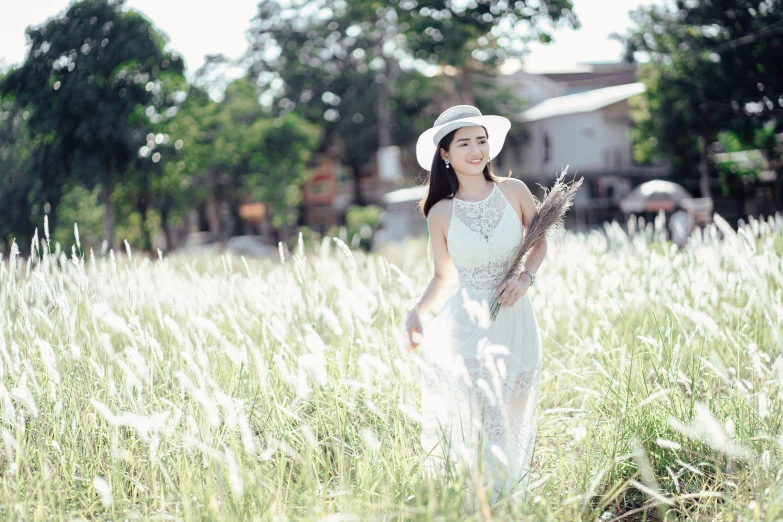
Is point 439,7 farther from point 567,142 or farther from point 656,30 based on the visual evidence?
point 567,142

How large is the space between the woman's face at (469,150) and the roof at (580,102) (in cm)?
2981

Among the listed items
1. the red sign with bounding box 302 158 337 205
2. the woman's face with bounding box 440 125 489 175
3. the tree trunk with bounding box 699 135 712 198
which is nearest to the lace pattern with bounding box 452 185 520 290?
the woman's face with bounding box 440 125 489 175

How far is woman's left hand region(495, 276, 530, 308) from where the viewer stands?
2869 millimetres

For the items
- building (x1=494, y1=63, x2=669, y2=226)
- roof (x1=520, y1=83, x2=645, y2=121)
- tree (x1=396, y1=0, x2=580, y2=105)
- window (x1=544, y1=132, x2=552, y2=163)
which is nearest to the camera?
tree (x1=396, y1=0, x2=580, y2=105)

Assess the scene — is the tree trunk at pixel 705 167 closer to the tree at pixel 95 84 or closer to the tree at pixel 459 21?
the tree at pixel 459 21

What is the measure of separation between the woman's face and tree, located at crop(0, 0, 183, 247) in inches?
530

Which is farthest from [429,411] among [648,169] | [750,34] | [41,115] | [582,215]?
[648,169]

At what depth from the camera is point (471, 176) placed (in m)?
3.10

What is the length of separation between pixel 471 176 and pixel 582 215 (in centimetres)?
3077

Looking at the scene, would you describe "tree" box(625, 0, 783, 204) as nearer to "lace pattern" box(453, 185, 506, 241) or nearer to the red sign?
"lace pattern" box(453, 185, 506, 241)

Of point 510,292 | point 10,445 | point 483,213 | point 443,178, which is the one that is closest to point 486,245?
point 483,213

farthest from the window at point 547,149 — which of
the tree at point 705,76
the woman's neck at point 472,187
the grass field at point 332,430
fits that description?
the woman's neck at point 472,187

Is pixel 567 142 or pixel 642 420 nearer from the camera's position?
pixel 642 420

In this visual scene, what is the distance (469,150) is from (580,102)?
33.7m
